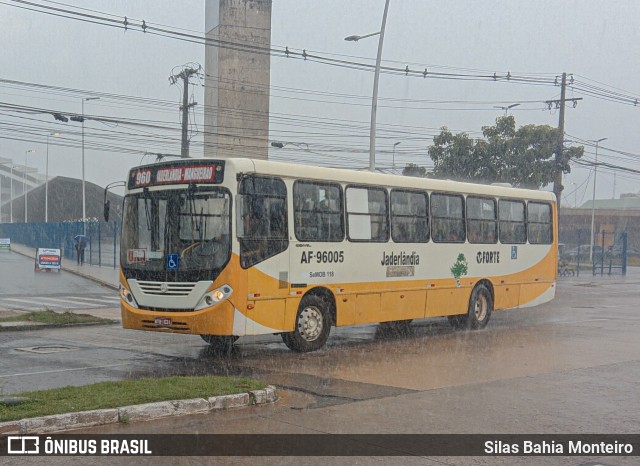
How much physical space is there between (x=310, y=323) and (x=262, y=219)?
2101mm

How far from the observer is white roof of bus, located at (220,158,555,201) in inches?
517

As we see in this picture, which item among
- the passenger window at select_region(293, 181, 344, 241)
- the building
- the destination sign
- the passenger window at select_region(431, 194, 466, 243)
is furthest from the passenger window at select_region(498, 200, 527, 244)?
the building

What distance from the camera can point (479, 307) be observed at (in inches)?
738

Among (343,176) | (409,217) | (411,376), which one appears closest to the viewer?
(411,376)

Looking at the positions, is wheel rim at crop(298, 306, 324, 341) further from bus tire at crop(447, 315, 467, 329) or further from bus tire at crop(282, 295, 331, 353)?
bus tire at crop(447, 315, 467, 329)

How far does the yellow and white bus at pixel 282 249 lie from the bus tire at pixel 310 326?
0.02 meters

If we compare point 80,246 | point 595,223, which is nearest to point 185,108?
point 80,246

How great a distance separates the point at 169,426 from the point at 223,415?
77cm

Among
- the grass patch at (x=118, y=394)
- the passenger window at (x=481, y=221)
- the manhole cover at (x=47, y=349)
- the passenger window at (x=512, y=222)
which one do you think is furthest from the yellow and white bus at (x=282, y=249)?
the grass patch at (x=118, y=394)

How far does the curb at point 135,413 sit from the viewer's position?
7.43m

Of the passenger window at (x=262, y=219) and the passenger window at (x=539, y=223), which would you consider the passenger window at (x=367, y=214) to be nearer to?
the passenger window at (x=262, y=219)

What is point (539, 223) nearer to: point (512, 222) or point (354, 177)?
point (512, 222)

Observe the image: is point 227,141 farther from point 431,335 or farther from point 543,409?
point 543,409

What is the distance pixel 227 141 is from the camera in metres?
42.0
